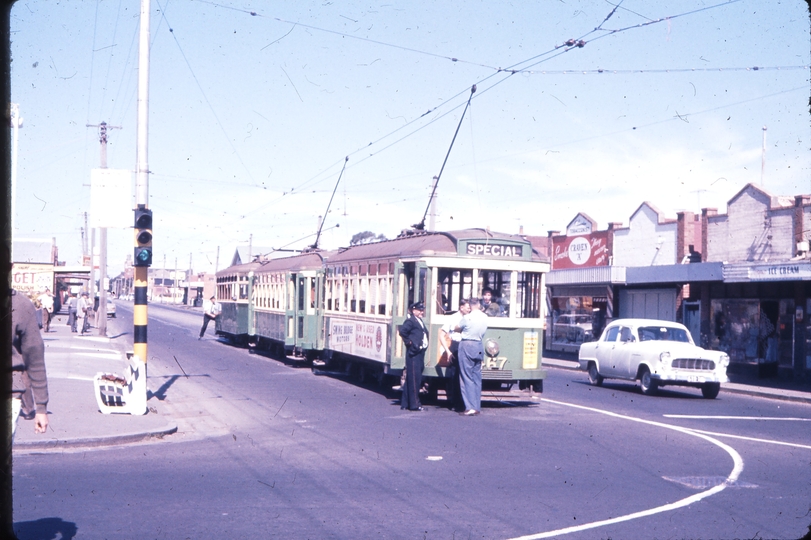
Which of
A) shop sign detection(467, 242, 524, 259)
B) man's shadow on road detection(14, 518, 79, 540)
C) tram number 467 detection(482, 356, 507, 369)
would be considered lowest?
man's shadow on road detection(14, 518, 79, 540)

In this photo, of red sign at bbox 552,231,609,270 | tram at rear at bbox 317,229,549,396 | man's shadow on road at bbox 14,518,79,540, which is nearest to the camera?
man's shadow on road at bbox 14,518,79,540

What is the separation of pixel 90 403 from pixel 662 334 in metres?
12.7

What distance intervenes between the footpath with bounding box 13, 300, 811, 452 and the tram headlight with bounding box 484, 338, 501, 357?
5.29m

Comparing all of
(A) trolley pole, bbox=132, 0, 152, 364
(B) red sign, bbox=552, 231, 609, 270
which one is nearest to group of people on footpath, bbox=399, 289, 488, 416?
(A) trolley pole, bbox=132, 0, 152, 364

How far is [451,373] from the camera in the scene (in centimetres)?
1485

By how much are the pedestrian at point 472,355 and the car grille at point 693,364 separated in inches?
258

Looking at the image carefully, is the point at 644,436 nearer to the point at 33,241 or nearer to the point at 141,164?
the point at 141,164

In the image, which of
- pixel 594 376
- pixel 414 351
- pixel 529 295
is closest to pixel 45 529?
pixel 414 351

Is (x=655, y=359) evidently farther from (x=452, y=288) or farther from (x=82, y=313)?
(x=82, y=313)

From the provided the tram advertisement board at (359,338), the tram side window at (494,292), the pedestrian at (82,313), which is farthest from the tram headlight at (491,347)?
the pedestrian at (82,313)

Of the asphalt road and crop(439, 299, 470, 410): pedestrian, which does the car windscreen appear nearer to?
the asphalt road

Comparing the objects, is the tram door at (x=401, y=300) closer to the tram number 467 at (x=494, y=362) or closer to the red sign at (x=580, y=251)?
the tram number 467 at (x=494, y=362)

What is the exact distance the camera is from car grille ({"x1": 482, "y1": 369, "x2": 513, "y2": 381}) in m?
14.7

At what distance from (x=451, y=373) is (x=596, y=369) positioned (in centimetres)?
793
